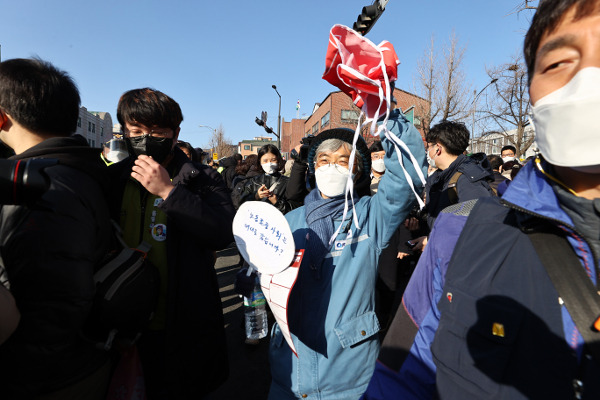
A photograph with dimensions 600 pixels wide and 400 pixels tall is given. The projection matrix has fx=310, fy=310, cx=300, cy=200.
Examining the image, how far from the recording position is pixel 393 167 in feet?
4.54

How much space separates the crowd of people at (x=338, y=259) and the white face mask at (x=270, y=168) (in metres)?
2.04

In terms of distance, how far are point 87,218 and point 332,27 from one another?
3.94 feet

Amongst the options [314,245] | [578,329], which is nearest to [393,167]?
[314,245]

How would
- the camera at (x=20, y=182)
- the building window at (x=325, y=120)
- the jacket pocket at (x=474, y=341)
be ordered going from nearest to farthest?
the jacket pocket at (x=474, y=341), the camera at (x=20, y=182), the building window at (x=325, y=120)

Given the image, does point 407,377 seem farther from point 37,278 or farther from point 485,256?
point 37,278

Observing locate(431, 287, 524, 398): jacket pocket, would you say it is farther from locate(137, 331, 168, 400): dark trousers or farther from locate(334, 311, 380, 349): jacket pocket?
locate(137, 331, 168, 400): dark trousers

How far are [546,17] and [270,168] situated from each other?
381cm

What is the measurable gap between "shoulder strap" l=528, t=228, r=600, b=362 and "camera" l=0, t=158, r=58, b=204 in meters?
1.35

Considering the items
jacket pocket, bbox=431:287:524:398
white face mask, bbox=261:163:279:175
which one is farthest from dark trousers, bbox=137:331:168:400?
white face mask, bbox=261:163:279:175

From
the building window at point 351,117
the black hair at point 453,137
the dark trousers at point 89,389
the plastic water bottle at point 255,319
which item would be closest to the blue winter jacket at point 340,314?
the dark trousers at point 89,389

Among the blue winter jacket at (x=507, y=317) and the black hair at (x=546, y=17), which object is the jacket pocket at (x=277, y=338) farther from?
the black hair at (x=546, y=17)

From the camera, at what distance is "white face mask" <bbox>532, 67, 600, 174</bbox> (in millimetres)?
714

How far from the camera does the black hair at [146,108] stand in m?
1.81

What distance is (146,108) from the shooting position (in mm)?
1806
